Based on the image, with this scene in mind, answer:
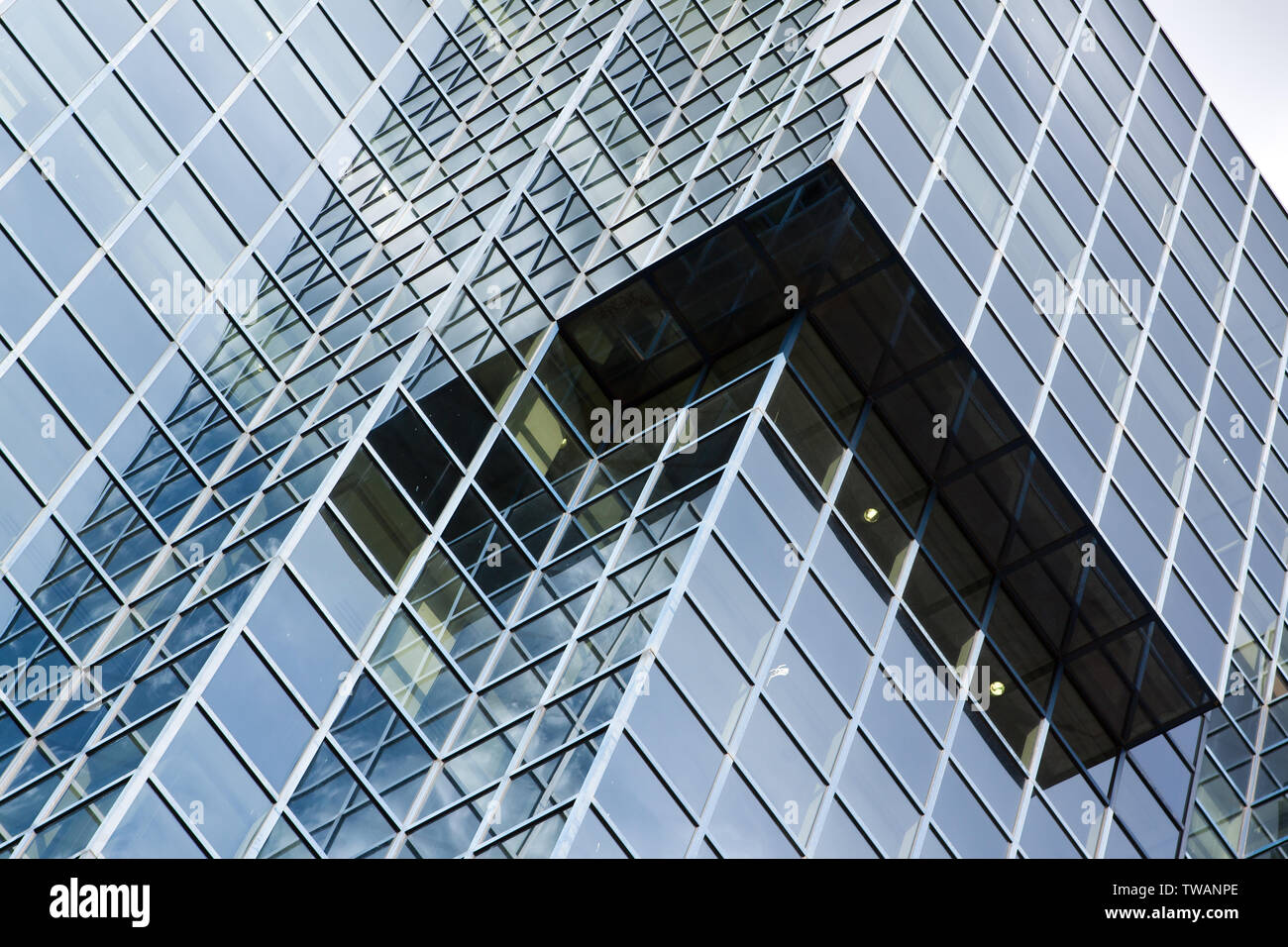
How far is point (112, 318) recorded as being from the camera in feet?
92.1

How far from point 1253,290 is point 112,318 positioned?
999 inches

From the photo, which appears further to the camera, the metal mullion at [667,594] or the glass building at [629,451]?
the glass building at [629,451]

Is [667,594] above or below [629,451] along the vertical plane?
below

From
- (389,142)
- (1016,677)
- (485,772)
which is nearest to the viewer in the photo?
(485,772)

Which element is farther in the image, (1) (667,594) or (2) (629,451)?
(2) (629,451)

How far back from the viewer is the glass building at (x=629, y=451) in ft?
71.0

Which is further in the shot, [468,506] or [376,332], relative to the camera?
[376,332]

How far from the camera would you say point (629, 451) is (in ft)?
87.0

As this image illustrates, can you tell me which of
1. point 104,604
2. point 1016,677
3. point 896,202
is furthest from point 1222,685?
point 104,604

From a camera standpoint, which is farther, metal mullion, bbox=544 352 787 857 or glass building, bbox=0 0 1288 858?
glass building, bbox=0 0 1288 858

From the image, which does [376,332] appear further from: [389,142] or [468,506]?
[389,142]

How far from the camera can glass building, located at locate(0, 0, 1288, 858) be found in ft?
71.0

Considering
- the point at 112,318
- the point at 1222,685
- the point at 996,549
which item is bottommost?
the point at 1222,685
